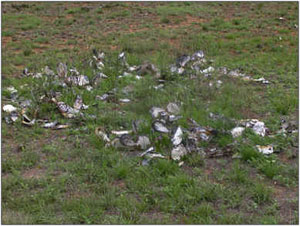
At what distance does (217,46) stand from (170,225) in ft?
18.3

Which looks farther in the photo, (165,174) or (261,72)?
(261,72)

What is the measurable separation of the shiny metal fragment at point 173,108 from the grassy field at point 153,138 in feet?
0.29

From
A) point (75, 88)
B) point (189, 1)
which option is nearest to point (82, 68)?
point (75, 88)

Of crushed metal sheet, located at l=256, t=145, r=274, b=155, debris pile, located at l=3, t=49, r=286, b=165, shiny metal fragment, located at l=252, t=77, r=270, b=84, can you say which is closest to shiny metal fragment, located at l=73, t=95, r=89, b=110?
debris pile, located at l=3, t=49, r=286, b=165

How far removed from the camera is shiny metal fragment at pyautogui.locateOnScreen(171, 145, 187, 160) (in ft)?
14.5

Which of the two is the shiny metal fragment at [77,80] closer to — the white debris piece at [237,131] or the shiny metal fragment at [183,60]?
the shiny metal fragment at [183,60]

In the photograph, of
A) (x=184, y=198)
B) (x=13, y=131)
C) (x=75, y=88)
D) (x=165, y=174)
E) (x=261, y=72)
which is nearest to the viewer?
(x=184, y=198)

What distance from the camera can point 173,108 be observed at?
5590 mm

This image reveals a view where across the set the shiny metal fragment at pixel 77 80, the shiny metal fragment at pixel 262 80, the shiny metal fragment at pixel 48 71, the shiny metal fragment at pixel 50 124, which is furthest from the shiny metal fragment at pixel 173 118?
the shiny metal fragment at pixel 48 71

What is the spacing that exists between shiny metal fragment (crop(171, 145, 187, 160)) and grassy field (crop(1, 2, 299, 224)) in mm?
84

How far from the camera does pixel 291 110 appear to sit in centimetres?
550

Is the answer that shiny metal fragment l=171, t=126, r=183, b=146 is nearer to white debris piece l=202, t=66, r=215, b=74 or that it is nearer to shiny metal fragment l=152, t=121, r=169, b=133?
shiny metal fragment l=152, t=121, r=169, b=133

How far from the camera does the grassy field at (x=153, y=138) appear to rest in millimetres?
3697

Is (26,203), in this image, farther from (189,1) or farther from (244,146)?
(189,1)
